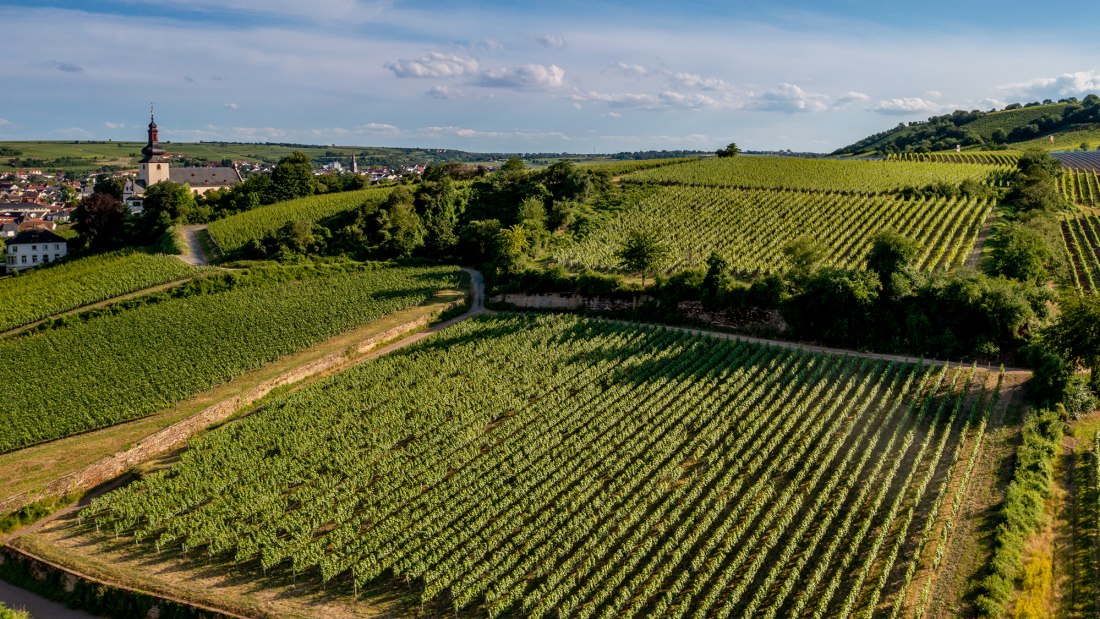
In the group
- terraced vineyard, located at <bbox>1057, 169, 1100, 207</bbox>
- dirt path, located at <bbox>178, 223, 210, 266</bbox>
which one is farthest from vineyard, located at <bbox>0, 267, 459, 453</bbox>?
terraced vineyard, located at <bbox>1057, 169, 1100, 207</bbox>

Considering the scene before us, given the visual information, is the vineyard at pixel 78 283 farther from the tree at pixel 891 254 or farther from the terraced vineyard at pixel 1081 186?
the terraced vineyard at pixel 1081 186

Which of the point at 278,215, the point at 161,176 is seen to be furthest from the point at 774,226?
the point at 161,176

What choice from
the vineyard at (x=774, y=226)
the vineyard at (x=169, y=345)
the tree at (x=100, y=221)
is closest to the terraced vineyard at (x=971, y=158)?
the vineyard at (x=774, y=226)

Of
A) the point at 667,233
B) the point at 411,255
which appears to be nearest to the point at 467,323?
the point at 411,255

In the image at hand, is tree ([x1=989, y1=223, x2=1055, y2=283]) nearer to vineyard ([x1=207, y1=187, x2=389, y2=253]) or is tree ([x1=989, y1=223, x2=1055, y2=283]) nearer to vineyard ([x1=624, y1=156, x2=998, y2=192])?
vineyard ([x1=624, y1=156, x2=998, y2=192])

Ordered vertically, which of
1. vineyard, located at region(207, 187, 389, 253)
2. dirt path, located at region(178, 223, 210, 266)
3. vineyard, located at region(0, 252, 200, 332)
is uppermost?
vineyard, located at region(207, 187, 389, 253)

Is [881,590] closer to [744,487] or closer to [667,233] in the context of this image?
[744,487]
